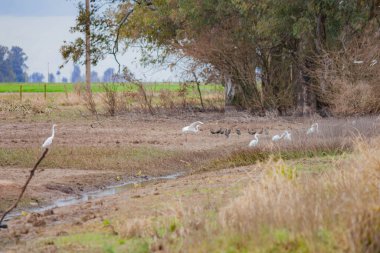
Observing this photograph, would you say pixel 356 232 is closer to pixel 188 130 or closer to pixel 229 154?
pixel 229 154

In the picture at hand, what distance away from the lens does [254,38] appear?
39125 millimetres

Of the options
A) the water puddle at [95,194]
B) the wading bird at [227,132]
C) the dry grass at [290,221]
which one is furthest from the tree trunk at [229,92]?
the dry grass at [290,221]

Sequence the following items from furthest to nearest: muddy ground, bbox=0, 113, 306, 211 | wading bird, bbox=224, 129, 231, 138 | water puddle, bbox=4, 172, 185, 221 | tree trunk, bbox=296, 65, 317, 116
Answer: tree trunk, bbox=296, 65, 317, 116, wading bird, bbox=224, 129, 231, 138, muddy ground, bbox=0, 113, 306, 211, water puddle, bbox=4, 172, 185, 221

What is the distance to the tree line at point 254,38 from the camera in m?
35.5

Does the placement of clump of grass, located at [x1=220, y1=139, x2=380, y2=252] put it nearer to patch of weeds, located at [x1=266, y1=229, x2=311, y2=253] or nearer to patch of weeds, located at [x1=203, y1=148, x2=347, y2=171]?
patch of weeds, located at [x1=266, y1=229, x2=311, y2=253]

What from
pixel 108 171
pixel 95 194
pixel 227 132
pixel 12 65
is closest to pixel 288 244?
pixel 95 194

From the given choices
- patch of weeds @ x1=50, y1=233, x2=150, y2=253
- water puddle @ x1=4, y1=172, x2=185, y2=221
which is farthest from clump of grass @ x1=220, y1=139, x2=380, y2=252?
water puddle @ x1=4, y1=172, x2=185, y2=221

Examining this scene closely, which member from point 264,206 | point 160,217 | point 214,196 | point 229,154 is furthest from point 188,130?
point 264,206

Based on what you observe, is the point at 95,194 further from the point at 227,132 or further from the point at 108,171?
the point at 227,132

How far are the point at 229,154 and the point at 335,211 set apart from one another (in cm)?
1270

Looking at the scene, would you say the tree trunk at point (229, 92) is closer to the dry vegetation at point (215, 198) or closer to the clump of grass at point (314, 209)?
the dry vegetation at point (215, 198)

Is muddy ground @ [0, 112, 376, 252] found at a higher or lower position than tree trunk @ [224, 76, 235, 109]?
lower

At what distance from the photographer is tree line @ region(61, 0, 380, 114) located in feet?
117

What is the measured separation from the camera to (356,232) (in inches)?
382
